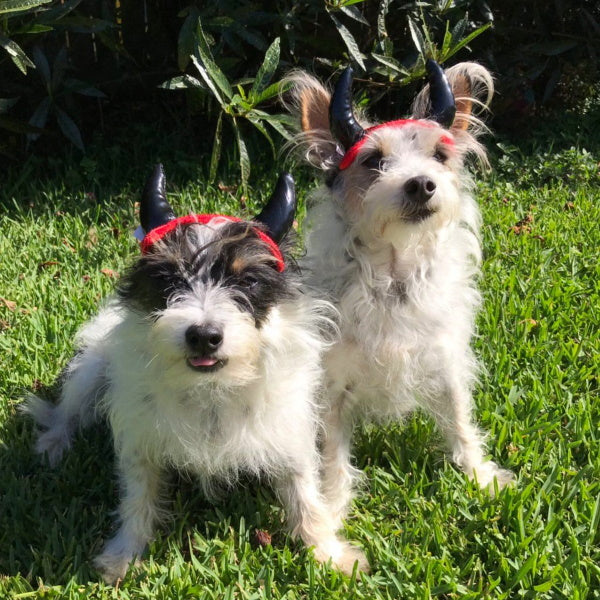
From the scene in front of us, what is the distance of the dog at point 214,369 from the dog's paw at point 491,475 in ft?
2.23

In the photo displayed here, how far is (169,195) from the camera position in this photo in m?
5.84

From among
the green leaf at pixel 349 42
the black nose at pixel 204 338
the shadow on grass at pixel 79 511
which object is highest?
the black nose at pixel 204 338

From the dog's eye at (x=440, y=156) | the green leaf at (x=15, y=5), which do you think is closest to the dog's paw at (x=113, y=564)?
the dog's eye at (x=440, y=156)

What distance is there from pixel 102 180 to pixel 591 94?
4976mm

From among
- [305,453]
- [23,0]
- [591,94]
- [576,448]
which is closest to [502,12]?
[591,94]

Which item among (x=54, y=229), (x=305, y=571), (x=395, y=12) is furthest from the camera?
(x=395, y=12)

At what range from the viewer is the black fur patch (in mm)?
2537

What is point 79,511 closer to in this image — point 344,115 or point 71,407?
point 71,407

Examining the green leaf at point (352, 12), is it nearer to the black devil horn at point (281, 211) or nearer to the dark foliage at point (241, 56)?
the dark foliage at point (241, 56)

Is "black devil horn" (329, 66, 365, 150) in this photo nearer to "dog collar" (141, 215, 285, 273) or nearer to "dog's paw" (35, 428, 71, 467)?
"dog collar" (141, 215, 285, 273)

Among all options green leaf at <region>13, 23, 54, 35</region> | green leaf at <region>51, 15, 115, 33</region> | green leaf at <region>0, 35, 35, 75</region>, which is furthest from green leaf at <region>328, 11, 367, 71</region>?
green leaf at <region>0, 35, 35, 75</region>

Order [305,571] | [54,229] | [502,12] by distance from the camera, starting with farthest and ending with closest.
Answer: [502,12] < [54,229] < [305,571]

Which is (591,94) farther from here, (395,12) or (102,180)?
(102,180)

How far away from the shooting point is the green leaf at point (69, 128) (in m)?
6.06
